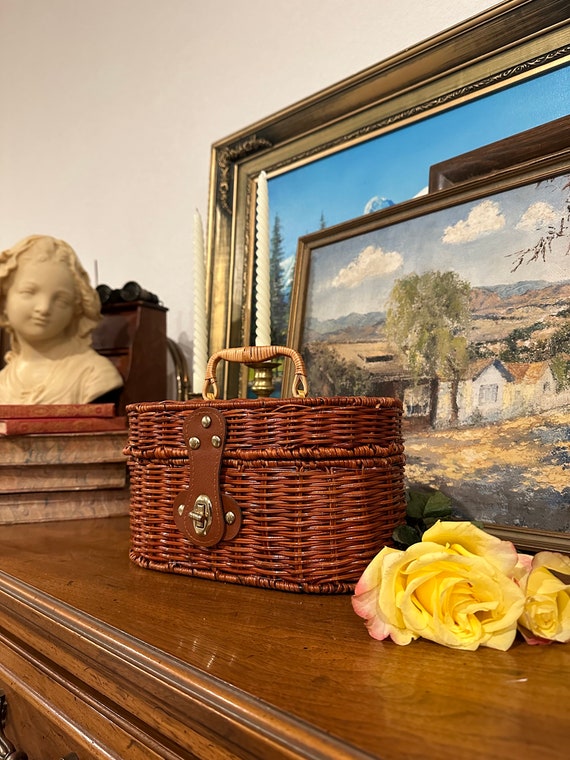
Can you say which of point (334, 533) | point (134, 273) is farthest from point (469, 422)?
point (134, 273)

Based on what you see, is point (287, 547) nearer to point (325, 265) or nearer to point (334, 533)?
point (334, 533)

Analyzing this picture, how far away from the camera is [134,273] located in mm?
1368

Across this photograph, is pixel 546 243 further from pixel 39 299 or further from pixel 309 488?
pixel 39 299

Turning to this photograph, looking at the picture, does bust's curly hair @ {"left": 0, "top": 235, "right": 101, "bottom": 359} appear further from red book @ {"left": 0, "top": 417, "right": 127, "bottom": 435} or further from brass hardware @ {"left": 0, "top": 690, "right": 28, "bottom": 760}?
brass hardware @ {"left": 0, "top": 690, "right": 28, "bottom": 760}

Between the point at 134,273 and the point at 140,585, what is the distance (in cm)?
92

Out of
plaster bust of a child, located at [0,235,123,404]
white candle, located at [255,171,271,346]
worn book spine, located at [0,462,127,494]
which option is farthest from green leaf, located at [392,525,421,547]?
plaster bust of a child, located at [0,235,123,404]

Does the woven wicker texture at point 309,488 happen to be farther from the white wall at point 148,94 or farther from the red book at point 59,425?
the white wall at point 148,94

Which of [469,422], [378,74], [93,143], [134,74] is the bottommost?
[469,422]

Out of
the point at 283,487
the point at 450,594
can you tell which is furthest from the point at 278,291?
the point at 450,594

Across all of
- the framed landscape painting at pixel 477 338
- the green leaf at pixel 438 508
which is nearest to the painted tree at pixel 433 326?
the framed landscape painting at pixel 477 338

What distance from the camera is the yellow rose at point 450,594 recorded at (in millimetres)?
423

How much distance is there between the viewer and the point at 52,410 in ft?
2.99

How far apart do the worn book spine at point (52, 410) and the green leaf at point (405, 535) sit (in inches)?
21.5

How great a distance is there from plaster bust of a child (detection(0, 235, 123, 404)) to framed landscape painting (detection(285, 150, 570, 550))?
1.48 ft
